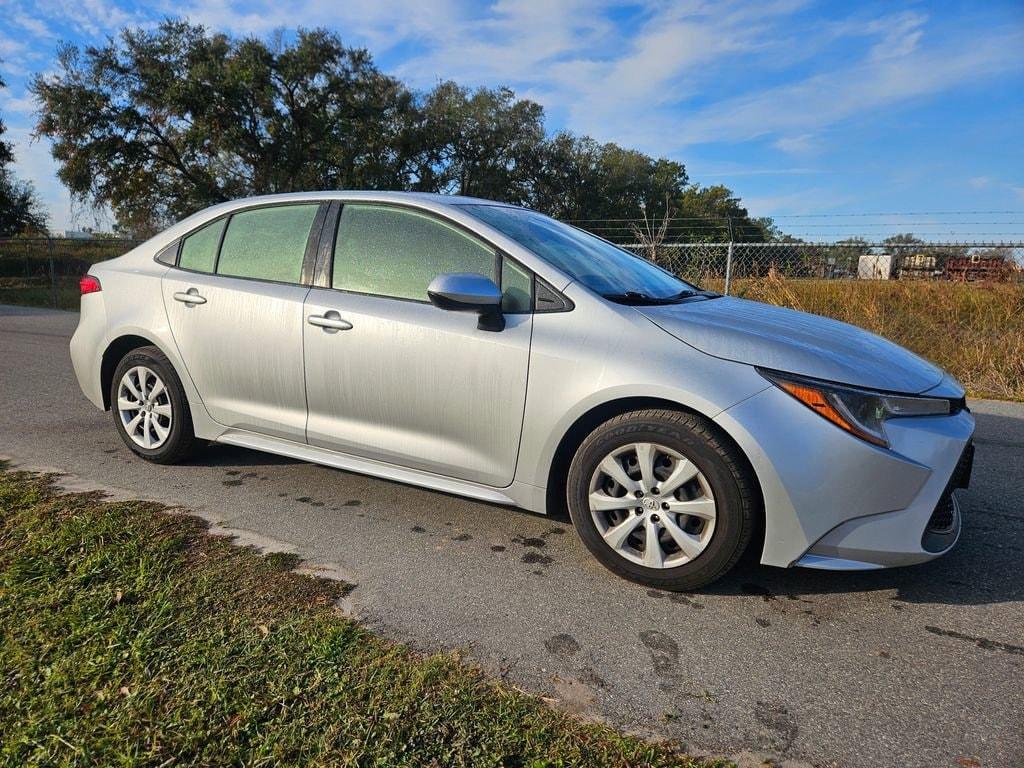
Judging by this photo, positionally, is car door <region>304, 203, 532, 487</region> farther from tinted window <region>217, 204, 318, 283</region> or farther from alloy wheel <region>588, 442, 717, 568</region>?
alloy wheel <region>588, 442, 717, 568</region>

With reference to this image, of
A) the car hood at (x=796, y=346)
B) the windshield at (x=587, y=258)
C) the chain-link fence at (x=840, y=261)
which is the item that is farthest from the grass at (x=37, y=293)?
the car hood at (x=796, y=346)

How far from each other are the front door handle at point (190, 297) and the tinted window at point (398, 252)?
87 cm

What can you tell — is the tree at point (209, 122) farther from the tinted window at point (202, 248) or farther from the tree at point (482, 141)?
the tinted window at point (202, 248)

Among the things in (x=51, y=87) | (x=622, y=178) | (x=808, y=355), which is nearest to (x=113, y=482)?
(x=808, y=355)

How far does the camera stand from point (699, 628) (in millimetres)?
2527

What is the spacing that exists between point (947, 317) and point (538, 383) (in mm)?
7520

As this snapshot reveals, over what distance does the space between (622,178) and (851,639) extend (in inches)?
1825

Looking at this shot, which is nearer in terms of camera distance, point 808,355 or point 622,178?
point 808,355

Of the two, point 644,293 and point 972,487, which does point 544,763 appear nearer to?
point 644,293

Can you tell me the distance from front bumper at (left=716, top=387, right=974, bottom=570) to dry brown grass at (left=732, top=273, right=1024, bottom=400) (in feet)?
17.8

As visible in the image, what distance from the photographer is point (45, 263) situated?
727 inches

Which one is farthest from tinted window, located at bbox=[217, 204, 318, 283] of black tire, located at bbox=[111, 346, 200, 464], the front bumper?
the front bumper

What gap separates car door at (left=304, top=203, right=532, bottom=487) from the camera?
120 inches

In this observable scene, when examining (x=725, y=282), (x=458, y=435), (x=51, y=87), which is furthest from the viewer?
(x=51, y=87)
